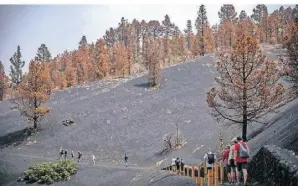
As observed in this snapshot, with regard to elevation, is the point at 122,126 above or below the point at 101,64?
below

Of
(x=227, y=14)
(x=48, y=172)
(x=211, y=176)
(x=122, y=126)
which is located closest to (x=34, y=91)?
(x=122, y=126)

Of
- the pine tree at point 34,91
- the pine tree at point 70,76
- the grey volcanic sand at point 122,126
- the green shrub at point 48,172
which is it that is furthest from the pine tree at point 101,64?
the green shrub at point 48,172

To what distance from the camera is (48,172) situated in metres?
24.7

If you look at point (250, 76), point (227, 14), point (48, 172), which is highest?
point (227, 14)

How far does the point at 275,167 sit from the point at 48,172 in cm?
1769

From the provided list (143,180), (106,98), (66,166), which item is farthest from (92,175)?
(106,98)

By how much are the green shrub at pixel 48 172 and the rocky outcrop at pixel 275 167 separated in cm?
1458

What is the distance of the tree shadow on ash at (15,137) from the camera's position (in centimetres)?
3559

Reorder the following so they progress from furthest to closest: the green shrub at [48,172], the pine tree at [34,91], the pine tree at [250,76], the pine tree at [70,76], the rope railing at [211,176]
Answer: the pine tree at [70,76]
the pine tree at [34,91]
the green shrub at [48,172]
the pine tree at [250,76]
the rope railing at [211,176]

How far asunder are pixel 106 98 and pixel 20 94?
12881mm

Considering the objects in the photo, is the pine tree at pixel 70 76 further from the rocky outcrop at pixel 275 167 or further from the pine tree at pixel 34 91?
the rocky outcrop at pixel 275 167

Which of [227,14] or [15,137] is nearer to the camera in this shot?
[15,137]

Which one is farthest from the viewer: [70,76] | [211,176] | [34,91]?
[70,76]

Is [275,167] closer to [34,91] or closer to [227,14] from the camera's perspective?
[34,91]
